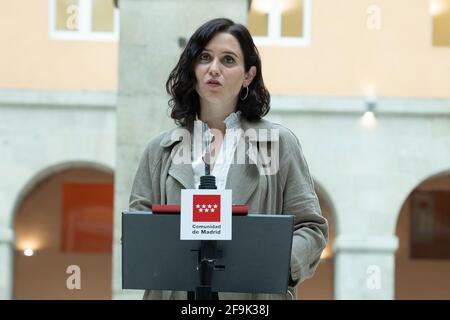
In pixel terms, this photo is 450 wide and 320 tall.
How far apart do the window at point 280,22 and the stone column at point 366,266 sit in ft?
9.01

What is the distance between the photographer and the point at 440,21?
13.9 m

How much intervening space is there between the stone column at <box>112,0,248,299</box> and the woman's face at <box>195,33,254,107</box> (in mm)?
4729

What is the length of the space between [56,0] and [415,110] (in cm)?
483

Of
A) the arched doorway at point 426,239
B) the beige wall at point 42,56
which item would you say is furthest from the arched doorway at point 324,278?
the beige wall at point 42,56

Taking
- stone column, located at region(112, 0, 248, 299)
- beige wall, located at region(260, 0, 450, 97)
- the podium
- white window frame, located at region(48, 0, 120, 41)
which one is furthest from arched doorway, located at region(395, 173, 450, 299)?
the podium

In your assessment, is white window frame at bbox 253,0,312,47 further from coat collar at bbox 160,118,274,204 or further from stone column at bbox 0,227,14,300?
coat collar at bbox 160,118,274,204

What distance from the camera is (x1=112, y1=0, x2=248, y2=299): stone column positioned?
758cm

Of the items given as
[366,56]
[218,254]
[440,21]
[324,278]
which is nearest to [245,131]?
[218,254]

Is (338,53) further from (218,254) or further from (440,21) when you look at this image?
(218,254)

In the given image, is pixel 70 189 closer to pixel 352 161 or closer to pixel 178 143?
pixel 352 161

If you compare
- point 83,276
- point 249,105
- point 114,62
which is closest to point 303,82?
point 114,62

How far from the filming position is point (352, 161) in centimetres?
1437

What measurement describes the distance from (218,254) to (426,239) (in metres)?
15.6

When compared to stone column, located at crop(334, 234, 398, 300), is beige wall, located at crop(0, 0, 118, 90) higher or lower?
higher
